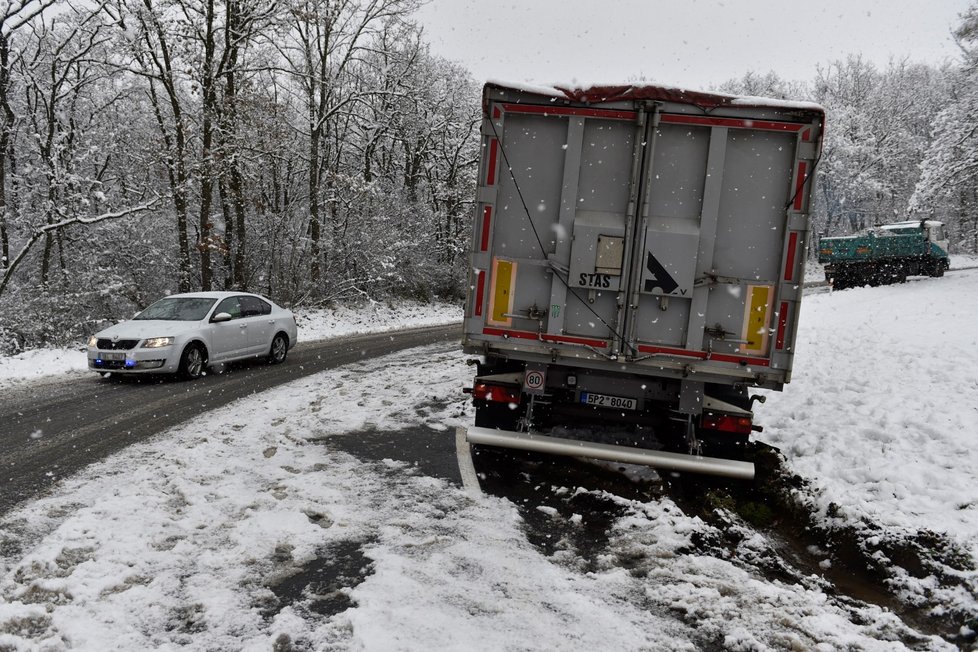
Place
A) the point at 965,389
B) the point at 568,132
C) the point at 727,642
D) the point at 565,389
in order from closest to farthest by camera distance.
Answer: the point at 727,642
the point at 568,132
the point at 565,389
the point at 965,389

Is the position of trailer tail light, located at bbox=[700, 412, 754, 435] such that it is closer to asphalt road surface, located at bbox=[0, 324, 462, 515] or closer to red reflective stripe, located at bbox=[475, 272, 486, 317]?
red reflective stripe, located at bbox=[475, 272, 486, 317]

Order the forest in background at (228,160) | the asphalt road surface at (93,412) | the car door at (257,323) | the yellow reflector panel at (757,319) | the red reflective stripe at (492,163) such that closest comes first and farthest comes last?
the yellow reflector panel at (757,319)
the red reflective stripe at (492,163)
the asphalt road surface at (93,412)
the car door at (257,323)
the forest in background at (228,160)

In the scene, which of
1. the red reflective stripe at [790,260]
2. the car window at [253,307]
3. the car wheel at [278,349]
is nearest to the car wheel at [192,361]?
the car window at [253,307]

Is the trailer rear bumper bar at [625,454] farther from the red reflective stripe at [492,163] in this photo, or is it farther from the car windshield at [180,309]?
the car windshield at [180,309]

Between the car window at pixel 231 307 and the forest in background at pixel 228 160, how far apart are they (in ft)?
16.5

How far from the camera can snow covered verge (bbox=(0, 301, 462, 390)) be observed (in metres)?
11.4

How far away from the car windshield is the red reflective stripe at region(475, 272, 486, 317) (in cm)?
731

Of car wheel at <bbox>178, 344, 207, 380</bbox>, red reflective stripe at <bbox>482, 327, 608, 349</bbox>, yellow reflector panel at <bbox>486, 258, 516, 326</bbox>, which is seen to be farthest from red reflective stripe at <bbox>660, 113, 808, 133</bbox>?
car wheel at <bbox>178, 344, 207, 380</bbox>

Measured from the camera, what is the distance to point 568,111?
549 centimetres

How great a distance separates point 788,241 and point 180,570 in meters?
5.14

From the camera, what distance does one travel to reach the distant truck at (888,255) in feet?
86.8

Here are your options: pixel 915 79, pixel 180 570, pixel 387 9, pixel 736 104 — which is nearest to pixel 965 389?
pixel 736 104

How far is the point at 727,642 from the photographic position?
132 inches

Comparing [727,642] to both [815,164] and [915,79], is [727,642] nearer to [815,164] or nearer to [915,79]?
[815,164]
